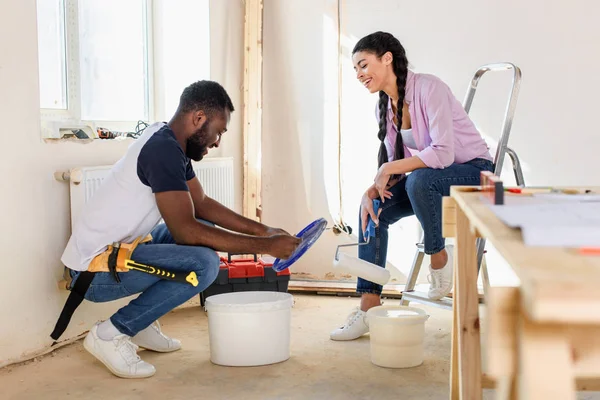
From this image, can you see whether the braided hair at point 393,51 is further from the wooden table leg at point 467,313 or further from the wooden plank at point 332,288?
the wooden table leg at point 467,313

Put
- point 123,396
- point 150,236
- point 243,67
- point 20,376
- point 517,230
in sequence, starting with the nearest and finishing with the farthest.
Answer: point 517,230 → point 123,396 → point 20,376 → point 150,236 → point 243,67

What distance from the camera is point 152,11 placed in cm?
404

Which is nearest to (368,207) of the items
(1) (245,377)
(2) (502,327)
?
(1) (245,377)

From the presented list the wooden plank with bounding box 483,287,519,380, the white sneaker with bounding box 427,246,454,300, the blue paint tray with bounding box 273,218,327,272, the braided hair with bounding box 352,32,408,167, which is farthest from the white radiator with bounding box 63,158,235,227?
the wooden plank with bounding box 483,287,519,380

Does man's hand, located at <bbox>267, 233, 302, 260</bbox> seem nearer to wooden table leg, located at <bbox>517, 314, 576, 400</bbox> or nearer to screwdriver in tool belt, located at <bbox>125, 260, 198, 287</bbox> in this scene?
screwdriver in tool belt, located at <bbox>125, 260, 198, 287</bbox>

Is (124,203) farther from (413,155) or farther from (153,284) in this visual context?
(413,155)

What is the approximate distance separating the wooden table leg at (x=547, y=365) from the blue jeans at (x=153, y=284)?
178cm

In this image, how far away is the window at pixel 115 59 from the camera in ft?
10.6

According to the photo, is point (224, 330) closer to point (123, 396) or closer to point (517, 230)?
point (123, 396)

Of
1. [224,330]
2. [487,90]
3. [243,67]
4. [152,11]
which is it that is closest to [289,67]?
[243,67]

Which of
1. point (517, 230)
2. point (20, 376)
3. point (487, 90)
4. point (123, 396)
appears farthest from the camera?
point (487, 90)

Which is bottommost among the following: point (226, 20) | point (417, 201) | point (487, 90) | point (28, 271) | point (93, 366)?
point (93, 366)

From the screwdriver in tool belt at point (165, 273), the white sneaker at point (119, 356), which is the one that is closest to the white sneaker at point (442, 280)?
the screwdriver in tool belt at point (165, 273)

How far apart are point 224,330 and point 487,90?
2.08m
